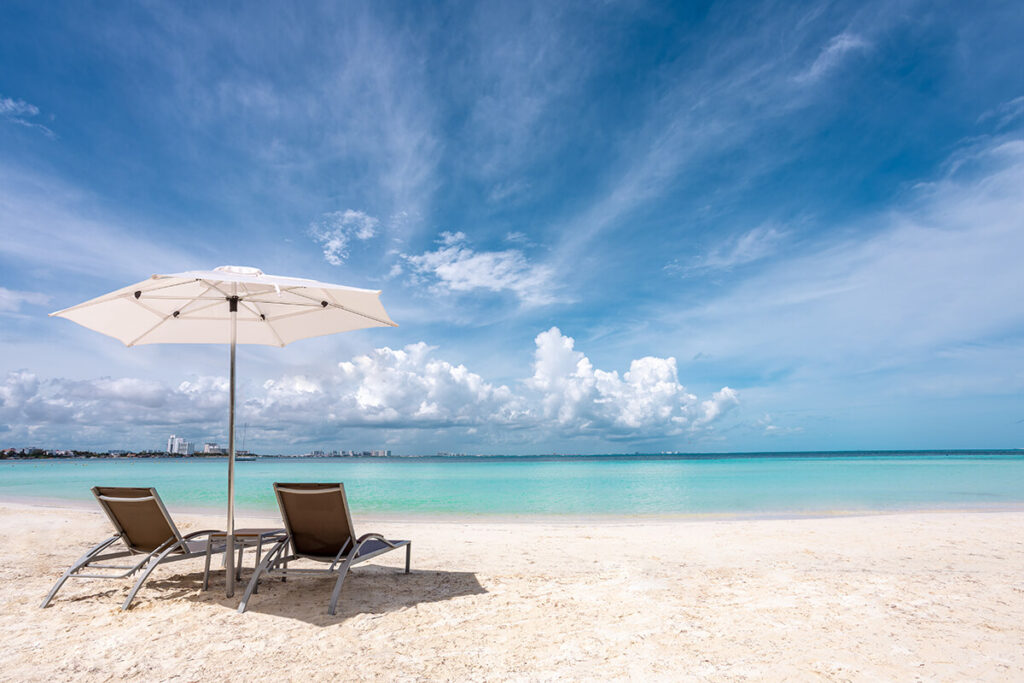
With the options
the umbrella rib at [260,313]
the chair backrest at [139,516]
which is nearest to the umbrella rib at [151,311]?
the umbrella rib at [260,313]

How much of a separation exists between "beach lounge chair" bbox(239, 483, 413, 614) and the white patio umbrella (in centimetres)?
42

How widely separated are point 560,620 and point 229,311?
13.0 ft

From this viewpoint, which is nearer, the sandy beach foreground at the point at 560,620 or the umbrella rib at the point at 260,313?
the sandy beach foreground at the point at 560,620

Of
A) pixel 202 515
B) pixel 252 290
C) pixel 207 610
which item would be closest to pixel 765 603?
pixel 207 610

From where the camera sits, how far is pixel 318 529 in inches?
183

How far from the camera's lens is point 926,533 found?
8.08 m

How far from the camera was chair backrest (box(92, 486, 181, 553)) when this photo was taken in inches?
180

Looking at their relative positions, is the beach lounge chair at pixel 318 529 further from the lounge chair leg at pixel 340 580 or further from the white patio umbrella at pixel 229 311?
the white patio umbrella at pixel 229 311

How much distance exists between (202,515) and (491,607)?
9.86m

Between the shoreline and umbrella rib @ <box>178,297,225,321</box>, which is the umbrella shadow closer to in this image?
umbrella rib @ <box>178,297,225,321</box>

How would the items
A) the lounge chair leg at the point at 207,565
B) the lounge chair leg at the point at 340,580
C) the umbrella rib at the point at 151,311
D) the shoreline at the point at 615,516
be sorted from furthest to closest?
1. the shoreline at the point at 615,516
2. the umbrella rib at the point at 151,311
3. the lounge chair leg at the point at 207,565
4. the lounge chair leg at the point at 340,580

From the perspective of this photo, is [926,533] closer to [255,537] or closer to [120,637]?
[255,537]

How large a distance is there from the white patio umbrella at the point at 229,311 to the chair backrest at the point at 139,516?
57 centimetres

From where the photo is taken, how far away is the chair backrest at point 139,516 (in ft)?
15.0
